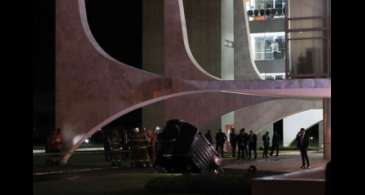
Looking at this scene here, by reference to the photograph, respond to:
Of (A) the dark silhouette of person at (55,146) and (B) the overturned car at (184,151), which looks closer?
(B) the overturned car at (184,151)

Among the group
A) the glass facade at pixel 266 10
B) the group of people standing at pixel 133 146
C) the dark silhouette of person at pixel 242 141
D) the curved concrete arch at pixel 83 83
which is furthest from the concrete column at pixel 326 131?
the glass facade at pixel 266 10

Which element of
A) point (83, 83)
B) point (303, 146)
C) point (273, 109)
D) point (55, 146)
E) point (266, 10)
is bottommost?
point (55, 146)

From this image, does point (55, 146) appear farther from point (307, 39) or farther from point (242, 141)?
point (307, 39)

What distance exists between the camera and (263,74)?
1913 inches

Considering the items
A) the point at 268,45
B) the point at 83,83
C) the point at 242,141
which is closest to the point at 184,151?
the point at 83,83

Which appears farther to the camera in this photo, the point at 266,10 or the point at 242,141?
the point at 266,10

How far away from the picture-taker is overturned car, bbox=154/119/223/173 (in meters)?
20.0

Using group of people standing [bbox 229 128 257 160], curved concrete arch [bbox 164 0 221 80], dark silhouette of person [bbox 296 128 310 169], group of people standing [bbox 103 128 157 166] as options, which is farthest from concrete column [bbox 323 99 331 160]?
group of people standing [bbox 103 128 157 166]

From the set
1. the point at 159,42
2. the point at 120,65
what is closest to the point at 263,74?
the point at 159,42

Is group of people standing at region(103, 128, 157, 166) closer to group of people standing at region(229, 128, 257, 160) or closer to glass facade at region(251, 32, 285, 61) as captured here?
group of people standing at region(229, 128, 257, 160)

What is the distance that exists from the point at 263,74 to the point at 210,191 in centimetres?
3472

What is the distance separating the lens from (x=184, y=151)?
2008 centimetres

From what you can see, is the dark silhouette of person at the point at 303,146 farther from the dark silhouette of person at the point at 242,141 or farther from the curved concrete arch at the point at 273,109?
the curved concrete arch at the point at 273,109

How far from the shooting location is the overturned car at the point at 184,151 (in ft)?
65.7
